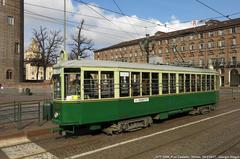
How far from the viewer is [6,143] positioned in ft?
36.8

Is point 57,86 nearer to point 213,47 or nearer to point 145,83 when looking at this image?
point 145,83

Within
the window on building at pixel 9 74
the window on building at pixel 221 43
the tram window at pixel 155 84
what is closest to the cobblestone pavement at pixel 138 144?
the tram window at pixel 155 84

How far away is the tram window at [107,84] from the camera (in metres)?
11.9

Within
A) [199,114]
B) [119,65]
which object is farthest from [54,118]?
[199,114]

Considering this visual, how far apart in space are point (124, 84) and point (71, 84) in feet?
6.64

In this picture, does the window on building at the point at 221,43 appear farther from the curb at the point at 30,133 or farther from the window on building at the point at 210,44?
the curb at the point at 30,133

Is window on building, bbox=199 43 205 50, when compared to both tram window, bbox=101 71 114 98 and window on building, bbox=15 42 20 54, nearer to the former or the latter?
window on building, bbox=15 42 20 54

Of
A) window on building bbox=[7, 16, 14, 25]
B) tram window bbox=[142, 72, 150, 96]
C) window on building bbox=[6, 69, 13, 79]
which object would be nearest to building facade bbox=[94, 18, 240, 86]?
window on building bbox=[7, 16, 14, 25]

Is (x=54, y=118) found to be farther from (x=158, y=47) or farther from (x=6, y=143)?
(x=158, y=47)

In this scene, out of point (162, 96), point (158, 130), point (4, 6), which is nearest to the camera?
point (158, 130)

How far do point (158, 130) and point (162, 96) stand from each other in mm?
1736

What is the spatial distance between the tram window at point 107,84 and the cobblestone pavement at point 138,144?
1470mm

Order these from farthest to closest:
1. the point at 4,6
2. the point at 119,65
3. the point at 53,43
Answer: the point at 53,43, the point at 4,6, the point at 119,65

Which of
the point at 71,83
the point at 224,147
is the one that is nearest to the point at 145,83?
the point at 71,83
